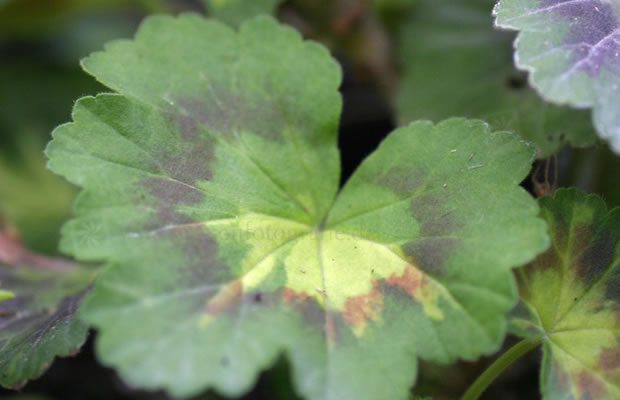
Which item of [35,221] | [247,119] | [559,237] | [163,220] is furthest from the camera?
[35,221]

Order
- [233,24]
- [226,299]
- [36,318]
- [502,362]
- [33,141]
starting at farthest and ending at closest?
[33,141] < [233,24] < [36,318] < [502,362] < [226,299]

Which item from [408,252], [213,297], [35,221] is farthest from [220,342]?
[35,221]

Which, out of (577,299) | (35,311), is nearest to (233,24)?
(35,311)

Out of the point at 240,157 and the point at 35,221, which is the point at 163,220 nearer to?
the point at 240,157

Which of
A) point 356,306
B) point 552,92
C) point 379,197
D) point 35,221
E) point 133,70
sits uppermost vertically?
point 552,92

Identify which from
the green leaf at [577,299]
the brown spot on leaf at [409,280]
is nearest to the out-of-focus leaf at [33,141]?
the brown spot on leaf at [409,280]

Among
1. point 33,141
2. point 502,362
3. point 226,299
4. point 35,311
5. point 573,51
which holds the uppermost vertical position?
point 573,51

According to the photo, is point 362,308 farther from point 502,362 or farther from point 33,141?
point 33,141
